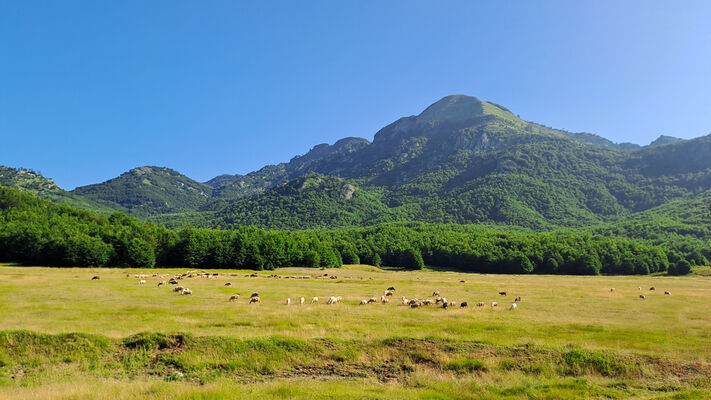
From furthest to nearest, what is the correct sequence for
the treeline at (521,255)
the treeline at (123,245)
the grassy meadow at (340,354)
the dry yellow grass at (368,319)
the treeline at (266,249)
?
the treeline at (521,255)
the treeline at (266,249)
the treeline at (123,245)
the dry yellow grass at (368,319)
the grassy meadow at (340,354)

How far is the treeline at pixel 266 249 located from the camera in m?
83.9

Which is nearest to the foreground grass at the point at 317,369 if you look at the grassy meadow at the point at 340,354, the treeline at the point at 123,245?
the grassy meadow at the point at 340,354

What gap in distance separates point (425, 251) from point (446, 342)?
127 m

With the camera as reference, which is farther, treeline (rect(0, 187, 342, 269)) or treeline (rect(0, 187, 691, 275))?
treeline (rect(0, 187, 691, 275))

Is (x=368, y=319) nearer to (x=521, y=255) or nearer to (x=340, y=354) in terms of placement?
(x=340, y=354)

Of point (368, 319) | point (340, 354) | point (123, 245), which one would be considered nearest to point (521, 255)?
point (368, 319)

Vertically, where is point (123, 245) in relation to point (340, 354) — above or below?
above

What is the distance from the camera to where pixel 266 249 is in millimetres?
104500

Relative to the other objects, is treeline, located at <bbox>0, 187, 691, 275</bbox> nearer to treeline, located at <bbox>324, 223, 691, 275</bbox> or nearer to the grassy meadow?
treeline, located at <bbox>324, 223, 691, 275</bbox>

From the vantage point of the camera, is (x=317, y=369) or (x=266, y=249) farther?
(x=266, y=249)

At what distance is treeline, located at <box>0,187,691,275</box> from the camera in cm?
8388

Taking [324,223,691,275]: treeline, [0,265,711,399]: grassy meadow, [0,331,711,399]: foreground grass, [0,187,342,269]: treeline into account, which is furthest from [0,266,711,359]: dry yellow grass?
[324,223,691,275]: treeline

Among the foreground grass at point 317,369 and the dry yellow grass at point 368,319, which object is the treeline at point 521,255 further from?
the foreground grass at point 317,369

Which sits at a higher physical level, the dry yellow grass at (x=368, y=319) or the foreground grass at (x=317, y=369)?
the dry yellow grass at (x=368, y=319)
